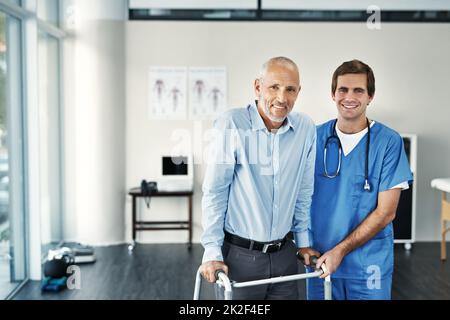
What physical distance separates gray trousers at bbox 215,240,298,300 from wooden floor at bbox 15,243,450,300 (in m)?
0.06

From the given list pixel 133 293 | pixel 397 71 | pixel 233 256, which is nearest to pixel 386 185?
pixel 397 71

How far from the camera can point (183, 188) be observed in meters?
1.59

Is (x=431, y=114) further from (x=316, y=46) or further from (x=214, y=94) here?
(x=214, y=94)

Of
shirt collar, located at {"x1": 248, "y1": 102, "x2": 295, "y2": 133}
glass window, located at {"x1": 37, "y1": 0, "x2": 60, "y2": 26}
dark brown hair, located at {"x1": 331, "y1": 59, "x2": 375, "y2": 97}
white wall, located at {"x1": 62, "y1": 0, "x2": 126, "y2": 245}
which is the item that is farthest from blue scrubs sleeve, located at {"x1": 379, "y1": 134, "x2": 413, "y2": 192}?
glass window, located at {"x1": 37, "y1": 0, "x2": 60, "y2": 26}

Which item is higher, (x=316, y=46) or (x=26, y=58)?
(x=26, y=58)

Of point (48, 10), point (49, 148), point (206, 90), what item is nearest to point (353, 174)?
point (206, 90)

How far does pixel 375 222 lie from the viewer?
1.25m

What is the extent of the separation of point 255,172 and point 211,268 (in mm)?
260

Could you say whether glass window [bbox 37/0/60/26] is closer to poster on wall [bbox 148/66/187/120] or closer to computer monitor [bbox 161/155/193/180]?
poster on wall [bbox 148/66/187/120]

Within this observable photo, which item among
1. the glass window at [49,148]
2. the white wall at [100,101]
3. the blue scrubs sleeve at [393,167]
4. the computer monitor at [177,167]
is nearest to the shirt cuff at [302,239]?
the blue scrubs sleeve at [393,167]

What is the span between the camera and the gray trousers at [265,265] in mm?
1277

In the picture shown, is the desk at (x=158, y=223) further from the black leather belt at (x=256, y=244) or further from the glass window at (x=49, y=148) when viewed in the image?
the glass window at (x=49, y=148)

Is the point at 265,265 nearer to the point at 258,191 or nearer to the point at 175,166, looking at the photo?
the point at 258,191
